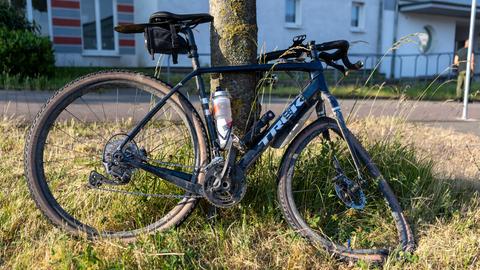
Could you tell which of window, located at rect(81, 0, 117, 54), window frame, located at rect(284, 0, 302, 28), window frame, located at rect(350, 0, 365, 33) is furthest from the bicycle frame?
window frame, located at rect(350, 0, 365, 33)

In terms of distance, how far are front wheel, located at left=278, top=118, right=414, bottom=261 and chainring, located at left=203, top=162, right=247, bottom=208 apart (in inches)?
11.1

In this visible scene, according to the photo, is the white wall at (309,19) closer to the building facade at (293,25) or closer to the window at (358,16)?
the building facade at (293,25)

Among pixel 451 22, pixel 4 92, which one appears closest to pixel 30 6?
pixel 4 92

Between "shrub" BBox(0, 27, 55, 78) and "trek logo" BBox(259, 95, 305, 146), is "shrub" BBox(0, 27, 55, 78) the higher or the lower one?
the higher one

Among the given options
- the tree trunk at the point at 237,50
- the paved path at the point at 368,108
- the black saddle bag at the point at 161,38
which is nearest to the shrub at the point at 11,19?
the paved path at the point at 368,108

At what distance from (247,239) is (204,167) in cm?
45

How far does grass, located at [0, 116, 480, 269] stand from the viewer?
84.9 inches

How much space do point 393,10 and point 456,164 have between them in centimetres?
1657

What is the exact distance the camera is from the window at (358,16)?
18344 millimetres

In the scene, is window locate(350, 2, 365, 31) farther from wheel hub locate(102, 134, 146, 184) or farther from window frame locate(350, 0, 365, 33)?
wheel hub locate(102, 134, 146, 184)

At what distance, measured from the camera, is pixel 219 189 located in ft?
7.52

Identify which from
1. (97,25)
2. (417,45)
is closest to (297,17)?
(417,45)

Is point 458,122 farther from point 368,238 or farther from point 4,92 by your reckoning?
point 4,92

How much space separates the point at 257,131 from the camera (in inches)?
98.0
